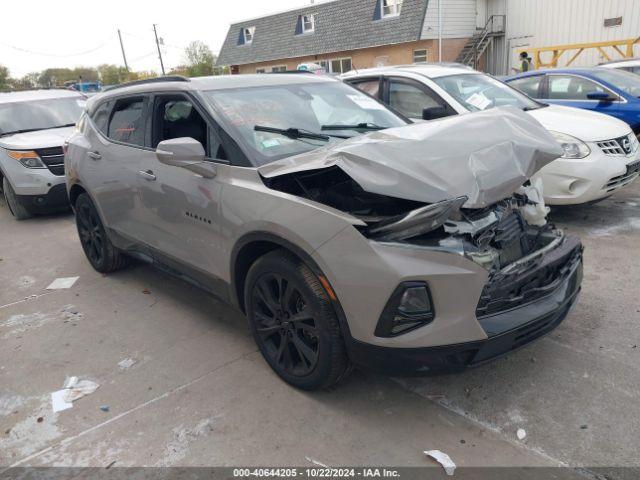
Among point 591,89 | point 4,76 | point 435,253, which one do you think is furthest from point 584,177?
point 4,76

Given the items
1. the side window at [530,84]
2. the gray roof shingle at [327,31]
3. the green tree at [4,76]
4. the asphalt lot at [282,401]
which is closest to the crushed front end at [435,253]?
the asphalt lot at [282,401]

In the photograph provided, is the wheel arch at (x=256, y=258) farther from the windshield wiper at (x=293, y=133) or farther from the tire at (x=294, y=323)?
the windshield wiper at (x=293, y=133)

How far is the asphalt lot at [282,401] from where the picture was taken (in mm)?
2512

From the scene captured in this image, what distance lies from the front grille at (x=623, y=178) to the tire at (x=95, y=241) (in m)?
5.08

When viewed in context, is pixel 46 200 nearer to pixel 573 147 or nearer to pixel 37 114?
pixel 37 114

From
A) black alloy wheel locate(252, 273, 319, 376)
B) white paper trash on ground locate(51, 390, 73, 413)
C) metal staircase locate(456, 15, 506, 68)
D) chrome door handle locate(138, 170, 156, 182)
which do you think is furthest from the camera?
metal staircase locate(456, 15, 506, 68)

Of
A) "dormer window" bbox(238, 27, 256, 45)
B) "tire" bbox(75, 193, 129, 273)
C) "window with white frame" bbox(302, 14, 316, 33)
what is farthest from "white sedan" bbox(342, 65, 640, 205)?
"dormer window" bbox(238, 27, 256, 45)

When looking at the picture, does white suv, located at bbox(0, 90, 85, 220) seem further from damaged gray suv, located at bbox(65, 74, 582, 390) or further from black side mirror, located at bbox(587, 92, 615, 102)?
black side mirror, located at bbox(587, 92, 615, 102)

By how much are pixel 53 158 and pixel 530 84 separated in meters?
7.57

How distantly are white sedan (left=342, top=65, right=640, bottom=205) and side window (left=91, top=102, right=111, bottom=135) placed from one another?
3.04m

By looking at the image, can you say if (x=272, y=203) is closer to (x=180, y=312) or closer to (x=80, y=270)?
(x=180, y=312)

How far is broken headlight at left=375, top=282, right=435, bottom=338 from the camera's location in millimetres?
2336

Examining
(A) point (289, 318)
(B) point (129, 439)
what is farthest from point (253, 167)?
(B) point (129, 439)

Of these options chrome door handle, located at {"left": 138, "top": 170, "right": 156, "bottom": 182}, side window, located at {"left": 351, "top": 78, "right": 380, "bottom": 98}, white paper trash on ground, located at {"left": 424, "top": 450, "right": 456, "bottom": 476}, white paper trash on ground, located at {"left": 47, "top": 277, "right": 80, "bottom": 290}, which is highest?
side window, located at {"left": 351, "top": 78, "right": 380, "bottom": 98}
